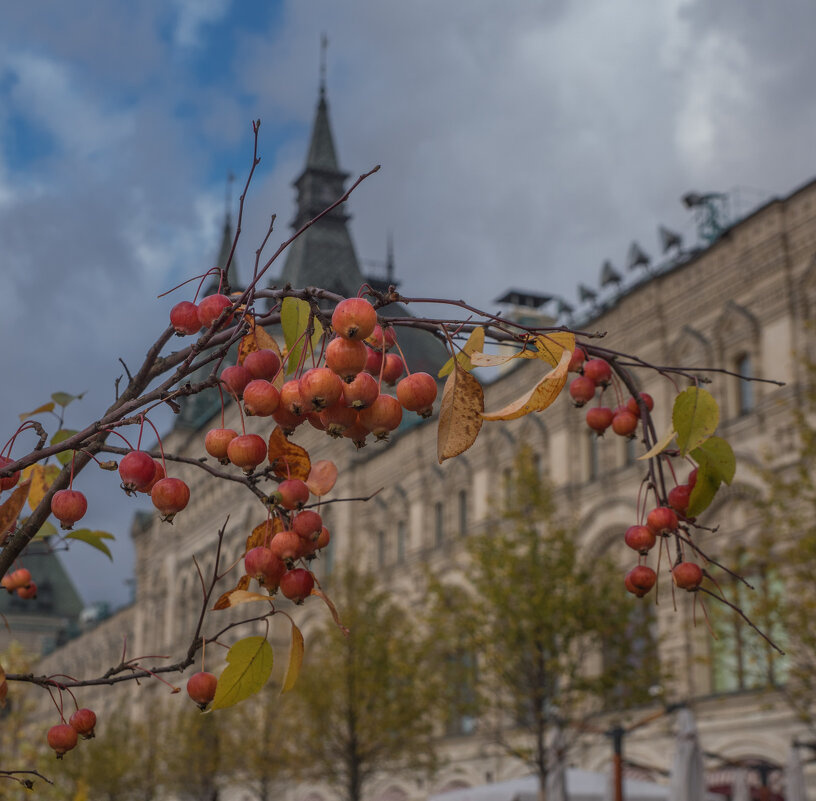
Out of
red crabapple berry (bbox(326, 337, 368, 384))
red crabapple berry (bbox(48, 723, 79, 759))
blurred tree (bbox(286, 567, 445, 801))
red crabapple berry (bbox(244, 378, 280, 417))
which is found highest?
blurred tree (bbox(286, 567, 445, 801))

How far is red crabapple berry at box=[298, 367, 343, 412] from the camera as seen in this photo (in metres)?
2.63

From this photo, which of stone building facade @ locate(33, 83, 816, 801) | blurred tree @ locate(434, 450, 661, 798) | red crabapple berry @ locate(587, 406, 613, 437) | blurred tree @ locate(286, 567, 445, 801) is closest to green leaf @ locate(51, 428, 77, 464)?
red crabapple berry @ locate(587, 406, 613, 437)

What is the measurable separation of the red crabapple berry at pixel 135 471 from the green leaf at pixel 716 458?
1.50 m

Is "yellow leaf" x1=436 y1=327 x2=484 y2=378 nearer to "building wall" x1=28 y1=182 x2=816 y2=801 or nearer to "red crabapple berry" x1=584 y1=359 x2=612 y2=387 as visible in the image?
"red crabapple berry" x1=584 y1=359 x2=612 y2=387

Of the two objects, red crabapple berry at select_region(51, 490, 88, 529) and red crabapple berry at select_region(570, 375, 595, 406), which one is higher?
red crabapple berry at select_region(570, 375, 595, 406)

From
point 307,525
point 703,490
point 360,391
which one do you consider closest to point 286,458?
point 307,525

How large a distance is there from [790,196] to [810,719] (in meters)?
10.8

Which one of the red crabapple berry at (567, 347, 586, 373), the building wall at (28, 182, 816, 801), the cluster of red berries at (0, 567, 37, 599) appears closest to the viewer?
the red crabapple berry at (567, 347, 586, 373)

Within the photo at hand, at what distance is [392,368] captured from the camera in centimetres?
306

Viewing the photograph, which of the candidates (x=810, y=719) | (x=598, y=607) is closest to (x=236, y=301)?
(x=810, y=719)

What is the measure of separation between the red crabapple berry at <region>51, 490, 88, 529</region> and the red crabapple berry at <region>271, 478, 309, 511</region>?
1.75 feet

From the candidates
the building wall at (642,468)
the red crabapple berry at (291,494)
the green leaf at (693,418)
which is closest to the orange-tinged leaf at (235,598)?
the red crabapple berry at (291,494)

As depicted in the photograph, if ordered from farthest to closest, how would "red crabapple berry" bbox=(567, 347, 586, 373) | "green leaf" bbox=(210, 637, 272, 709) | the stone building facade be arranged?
1. the stone building facade
2. "red crabapple berry" bbox=(567, 347, 586, 373)
3. "green leaf" bbox=(210, 637, 272, 709)

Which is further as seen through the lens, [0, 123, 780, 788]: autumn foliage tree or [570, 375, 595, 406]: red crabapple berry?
[570, 375, 595, 406]: red crabapple berry
